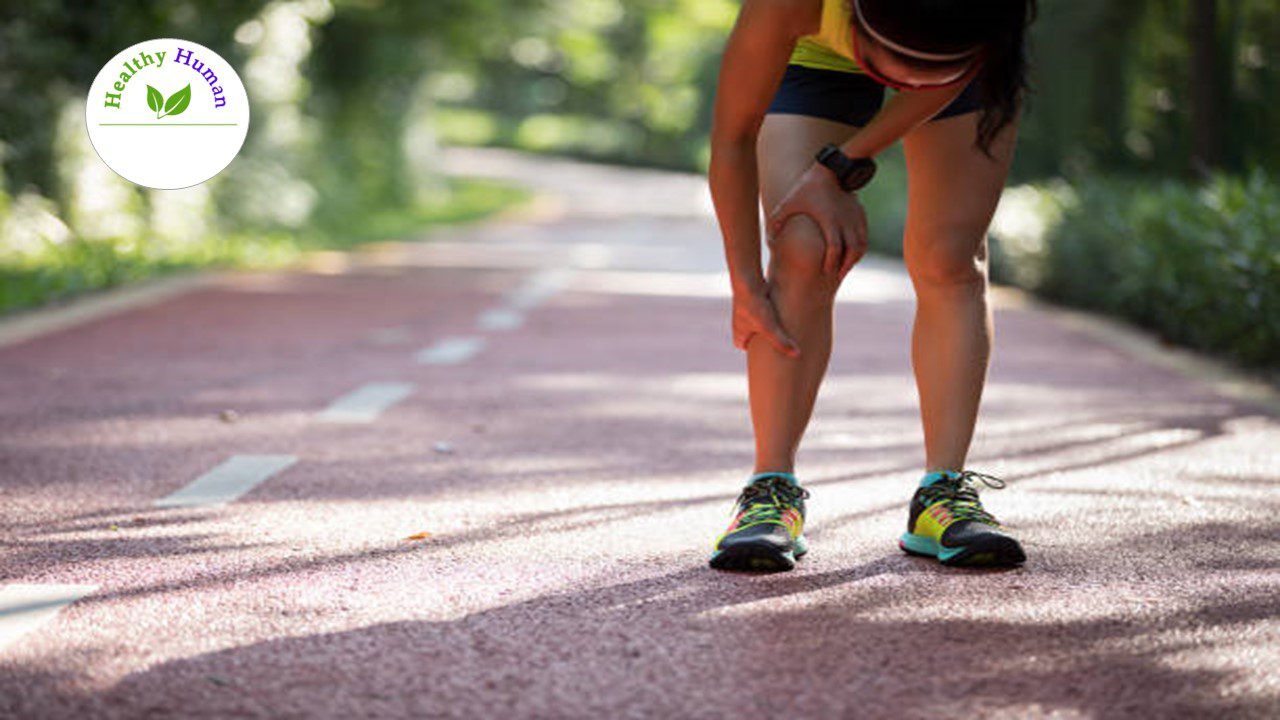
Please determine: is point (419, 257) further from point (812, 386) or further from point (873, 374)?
point (812, 386)

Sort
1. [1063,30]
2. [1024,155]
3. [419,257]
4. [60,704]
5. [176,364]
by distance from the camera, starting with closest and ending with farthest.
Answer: [60,704], [176,364], [1063,30], [1024,155], [419,257]

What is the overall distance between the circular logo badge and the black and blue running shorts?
10.6ft

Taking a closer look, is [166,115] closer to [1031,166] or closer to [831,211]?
[831,211]

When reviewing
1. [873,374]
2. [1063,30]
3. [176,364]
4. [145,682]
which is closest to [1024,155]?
[1063,30]

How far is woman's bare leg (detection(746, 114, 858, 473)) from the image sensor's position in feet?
11.4

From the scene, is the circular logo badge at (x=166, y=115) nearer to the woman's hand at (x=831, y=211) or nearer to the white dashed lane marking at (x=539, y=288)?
the woman's hand at (x=831, y=211)

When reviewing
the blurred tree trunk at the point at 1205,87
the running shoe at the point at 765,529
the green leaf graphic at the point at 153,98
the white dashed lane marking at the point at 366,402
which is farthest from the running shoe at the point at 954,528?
the blurred tree trunk at the point at 1205,87

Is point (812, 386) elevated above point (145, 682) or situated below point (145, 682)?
above

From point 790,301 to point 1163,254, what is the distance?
6.78 m

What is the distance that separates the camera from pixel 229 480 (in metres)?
4.65

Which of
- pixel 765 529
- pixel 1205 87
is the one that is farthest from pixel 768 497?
pixel 1205 87

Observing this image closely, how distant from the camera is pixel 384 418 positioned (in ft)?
19.9

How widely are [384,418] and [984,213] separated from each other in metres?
3.10

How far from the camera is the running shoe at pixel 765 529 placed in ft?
11.3
